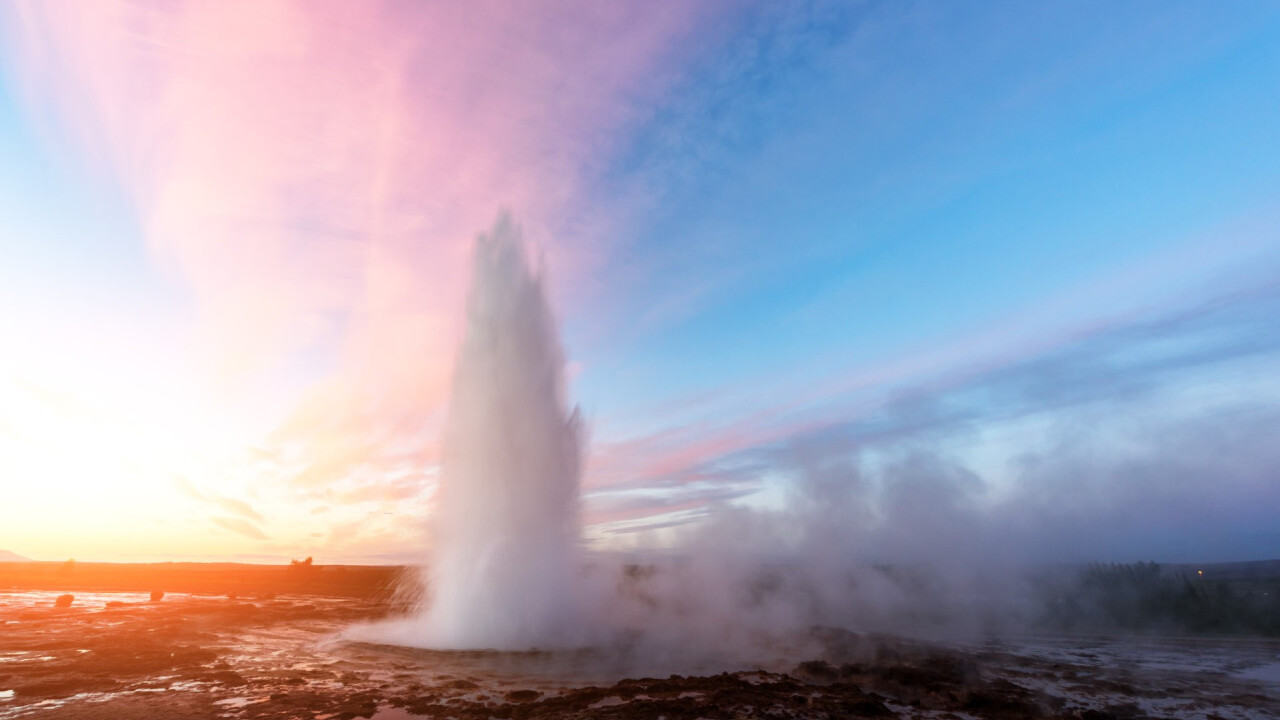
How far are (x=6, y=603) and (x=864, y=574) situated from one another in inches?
2542

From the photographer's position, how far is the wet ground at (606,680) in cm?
1444

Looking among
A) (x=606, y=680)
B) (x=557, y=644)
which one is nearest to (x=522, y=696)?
(x=606, y=680)

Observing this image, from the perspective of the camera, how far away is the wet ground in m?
14.4

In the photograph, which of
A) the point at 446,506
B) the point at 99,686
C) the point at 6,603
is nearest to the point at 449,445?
the point at 446,506

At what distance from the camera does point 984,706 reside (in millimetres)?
15516

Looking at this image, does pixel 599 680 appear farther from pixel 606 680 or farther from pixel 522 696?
pixel 522 696

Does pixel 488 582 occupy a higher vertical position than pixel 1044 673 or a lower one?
higher

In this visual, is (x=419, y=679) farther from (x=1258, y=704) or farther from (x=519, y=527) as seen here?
(x=1258, y=704)

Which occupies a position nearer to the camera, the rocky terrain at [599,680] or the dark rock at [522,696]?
the rocky terrain at [599,680]

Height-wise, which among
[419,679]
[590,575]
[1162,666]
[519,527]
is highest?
[519,527]

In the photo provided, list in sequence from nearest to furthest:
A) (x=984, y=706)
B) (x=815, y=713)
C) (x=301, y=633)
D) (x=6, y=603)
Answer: (x=815, y=713) → (x=984, y=706) → (x=301, y=633) → (x=6, y=603)

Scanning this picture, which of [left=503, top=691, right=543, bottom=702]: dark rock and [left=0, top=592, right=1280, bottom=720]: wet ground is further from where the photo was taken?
[left=503, top=691, right=543, bottom=702]: dark rock

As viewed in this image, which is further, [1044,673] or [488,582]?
[488,582]

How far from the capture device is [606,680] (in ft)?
57.3
